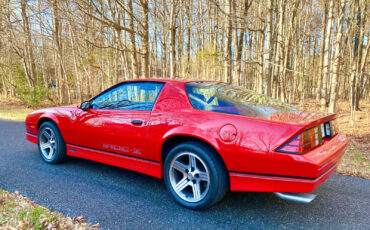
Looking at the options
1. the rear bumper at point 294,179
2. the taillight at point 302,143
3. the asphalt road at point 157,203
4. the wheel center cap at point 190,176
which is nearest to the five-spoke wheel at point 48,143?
the asphalt road at point 157,203

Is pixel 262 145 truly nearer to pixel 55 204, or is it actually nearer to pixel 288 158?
pixel 288 158

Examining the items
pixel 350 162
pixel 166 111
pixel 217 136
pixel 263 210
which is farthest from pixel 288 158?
pixel 350 162

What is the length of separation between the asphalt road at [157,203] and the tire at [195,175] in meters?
0.15

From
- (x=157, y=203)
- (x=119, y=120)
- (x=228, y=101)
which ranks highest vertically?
(x=228, y=101)

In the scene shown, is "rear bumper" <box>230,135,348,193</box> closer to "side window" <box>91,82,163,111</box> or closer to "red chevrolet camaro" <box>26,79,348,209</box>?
"red chevrolet camaro" <box>26,79,348,209</box>

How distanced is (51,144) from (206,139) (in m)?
2.94

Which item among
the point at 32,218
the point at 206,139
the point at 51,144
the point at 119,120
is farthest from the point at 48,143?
the point at 206,139

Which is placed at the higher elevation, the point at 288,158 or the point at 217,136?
the point at 217,136

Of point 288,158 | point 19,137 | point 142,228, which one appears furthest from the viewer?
point 19,137

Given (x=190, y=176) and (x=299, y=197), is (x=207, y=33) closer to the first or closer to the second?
(x=190, y=176)

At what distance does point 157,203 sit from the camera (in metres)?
2.70

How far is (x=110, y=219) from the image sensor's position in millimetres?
2326

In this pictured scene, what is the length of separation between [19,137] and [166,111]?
5.18 meters

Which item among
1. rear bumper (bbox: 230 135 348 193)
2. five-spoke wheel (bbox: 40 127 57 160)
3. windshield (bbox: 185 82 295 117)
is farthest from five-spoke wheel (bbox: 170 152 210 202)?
five-spoke wheel (bbox: 40 127 57 160)
